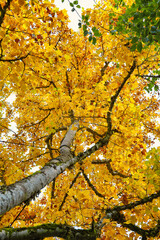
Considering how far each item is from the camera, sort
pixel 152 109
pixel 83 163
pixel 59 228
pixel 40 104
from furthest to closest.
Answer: pixel 152 109, pixel 40 104, pixel 83 163, pixel 59 228

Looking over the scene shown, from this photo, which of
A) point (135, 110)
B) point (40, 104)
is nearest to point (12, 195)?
point (135, 110)

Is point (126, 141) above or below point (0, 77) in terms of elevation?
below

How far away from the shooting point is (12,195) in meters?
1.75

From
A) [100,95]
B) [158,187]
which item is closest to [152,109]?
[100,95]

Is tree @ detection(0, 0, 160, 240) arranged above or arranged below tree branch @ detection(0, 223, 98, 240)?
above

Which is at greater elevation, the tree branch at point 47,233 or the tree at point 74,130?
the tree at point 74,130

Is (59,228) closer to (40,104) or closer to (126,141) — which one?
(126,141)

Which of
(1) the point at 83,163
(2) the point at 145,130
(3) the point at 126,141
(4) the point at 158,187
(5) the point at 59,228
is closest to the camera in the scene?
(5) the point at 59,228

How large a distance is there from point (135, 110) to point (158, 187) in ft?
6.02

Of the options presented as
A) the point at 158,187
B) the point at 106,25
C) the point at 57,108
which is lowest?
the point at 158,187

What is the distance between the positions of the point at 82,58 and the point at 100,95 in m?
2.84

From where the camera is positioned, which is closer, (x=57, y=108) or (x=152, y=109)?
(x=57, y=108)

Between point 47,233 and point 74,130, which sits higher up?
point 74,130

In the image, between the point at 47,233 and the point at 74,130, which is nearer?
the point at 47,233
